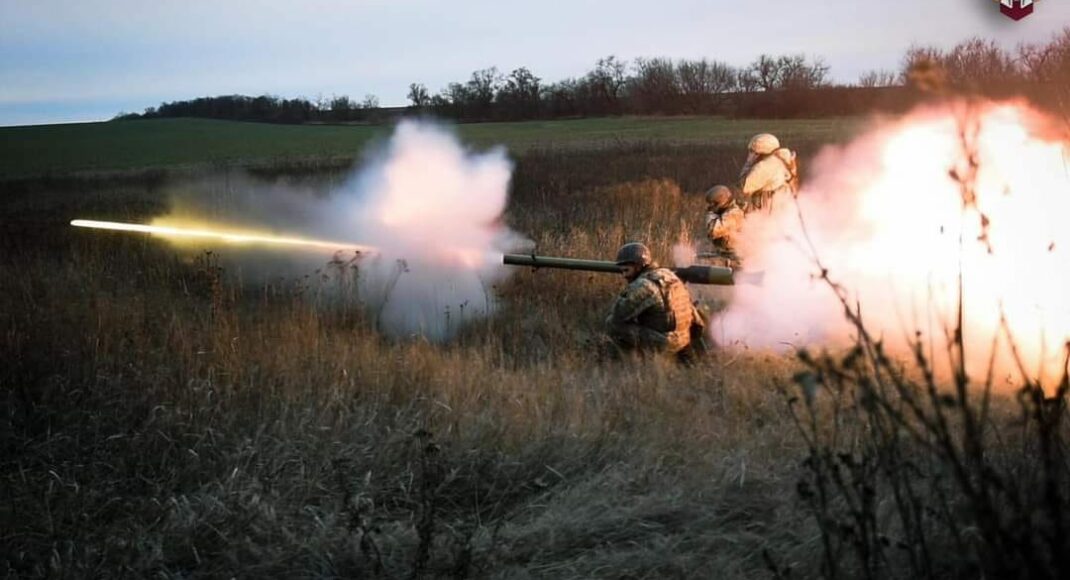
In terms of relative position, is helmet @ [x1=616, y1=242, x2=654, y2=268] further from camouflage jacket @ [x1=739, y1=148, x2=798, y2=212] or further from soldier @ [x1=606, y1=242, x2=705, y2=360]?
camouflage jacket @ [x1=739, y1=148, x2=798, y2=212]

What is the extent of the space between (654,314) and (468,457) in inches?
130

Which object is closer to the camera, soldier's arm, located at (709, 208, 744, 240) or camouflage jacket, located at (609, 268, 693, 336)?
camouflage jacket, located at (609, 268, 693, 336)

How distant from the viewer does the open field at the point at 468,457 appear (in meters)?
3.38

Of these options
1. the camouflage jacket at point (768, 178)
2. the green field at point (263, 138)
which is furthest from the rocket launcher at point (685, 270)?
the green field at point (263, 138)

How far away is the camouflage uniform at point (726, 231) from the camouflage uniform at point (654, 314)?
9.65ft

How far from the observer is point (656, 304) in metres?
8.23

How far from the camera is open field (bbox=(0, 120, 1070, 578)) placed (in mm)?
3385

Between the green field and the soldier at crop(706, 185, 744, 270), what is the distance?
19.6 meters

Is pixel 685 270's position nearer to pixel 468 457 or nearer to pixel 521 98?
pixel 468 457

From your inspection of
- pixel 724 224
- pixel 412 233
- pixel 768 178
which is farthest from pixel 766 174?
pixel 412 233

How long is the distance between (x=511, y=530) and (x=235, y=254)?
30.2ft

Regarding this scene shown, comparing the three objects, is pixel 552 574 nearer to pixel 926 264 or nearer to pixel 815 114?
pixel 926 264

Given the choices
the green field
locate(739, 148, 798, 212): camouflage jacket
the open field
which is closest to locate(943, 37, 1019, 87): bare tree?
the open field

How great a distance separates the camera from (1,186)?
23172 millimetres
